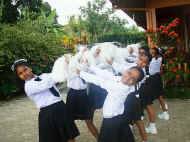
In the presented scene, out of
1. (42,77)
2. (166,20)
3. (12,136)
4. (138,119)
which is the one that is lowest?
(12,136)

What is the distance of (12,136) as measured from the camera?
7.61 meters

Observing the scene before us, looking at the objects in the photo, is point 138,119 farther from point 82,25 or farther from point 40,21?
point 82,25

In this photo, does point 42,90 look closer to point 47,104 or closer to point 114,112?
point 47,104

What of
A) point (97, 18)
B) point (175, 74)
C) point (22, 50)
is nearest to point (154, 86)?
point (175, 74)

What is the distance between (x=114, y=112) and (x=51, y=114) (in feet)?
2.72

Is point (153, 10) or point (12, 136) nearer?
point (12, 136)

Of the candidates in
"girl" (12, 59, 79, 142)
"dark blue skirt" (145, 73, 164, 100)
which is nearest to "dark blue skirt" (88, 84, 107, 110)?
"girl" (12, 59, 79, 142)

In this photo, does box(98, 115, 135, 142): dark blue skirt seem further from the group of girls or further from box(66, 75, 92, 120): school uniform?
box(66, 75, 92, 120): school uniform

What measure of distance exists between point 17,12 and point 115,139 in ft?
59.4

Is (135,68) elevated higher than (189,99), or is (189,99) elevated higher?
(135,68)

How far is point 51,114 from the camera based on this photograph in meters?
4.99

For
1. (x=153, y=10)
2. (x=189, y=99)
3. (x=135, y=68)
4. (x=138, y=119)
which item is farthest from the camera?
(x=153, y=10)

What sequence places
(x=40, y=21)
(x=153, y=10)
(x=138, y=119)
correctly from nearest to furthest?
1. (x=138, y=119)
2. (x=153, y=10)
3. (x=40, y=21)

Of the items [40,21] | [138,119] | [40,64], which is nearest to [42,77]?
[138,119]
